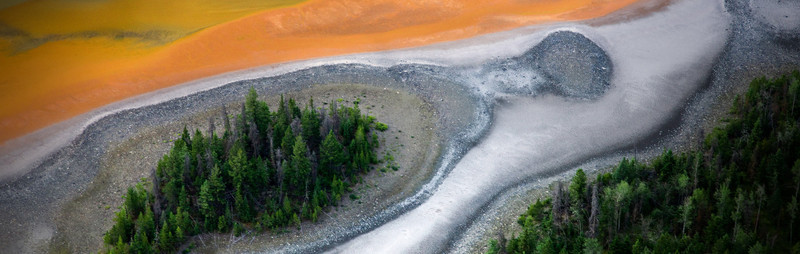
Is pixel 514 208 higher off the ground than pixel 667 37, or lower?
lower

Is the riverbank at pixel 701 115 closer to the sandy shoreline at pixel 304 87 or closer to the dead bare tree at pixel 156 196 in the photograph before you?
the sandy shoreline at pixel 304 87

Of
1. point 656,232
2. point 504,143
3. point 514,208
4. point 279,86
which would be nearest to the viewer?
point 656,232

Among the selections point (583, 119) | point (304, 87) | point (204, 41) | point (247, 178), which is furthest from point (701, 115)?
point (204, 41)

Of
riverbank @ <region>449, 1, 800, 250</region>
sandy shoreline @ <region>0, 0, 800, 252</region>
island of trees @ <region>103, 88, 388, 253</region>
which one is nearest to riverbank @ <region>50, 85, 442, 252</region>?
sandy shoreline @ <region>0, 0, 800, 252</region>

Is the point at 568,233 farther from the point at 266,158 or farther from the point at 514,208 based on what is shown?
the point at 266,158

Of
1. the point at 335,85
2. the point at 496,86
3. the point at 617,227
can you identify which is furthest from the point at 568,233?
the point at 335,85

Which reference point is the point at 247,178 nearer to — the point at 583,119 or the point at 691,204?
the point at 583,119
